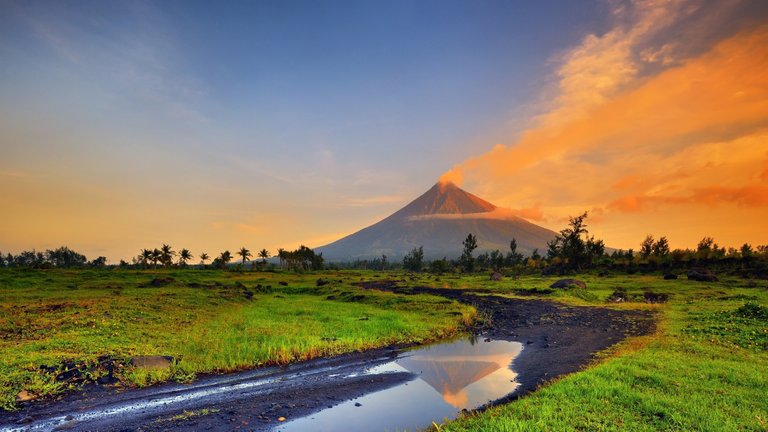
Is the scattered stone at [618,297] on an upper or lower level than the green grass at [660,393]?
upper

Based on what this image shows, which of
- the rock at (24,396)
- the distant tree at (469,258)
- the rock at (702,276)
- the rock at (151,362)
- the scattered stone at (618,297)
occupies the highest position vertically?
the distant tree at (469,258)

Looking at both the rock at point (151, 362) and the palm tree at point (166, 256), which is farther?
the palm tree at point (166, 256)

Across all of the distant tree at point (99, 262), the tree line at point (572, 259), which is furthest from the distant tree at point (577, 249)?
the distant tree at point (99, 262)

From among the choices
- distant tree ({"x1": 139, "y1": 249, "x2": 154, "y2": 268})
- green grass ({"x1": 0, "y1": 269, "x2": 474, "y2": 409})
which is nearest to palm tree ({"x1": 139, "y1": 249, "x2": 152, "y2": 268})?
distant tree ({"x1": 139, "y1": 249, "x2": 154, "y2": 268})

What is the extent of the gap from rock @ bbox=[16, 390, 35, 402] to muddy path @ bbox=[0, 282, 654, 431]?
533 millimetres

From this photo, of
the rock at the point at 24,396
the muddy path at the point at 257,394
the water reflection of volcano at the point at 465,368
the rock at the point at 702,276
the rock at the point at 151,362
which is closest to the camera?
the muddy path at the point at 257,394

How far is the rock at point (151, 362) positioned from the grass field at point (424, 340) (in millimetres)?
557

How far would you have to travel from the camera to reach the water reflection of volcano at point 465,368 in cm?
1379

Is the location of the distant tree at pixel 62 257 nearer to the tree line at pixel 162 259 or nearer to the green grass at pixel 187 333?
the tree line at pixel 162 259

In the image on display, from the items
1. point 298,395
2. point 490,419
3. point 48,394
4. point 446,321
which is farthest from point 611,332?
point 48,394

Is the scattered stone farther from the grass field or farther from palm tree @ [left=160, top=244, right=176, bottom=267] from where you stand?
palm tree @ [left=160, top=244, right=176, bottom=267]

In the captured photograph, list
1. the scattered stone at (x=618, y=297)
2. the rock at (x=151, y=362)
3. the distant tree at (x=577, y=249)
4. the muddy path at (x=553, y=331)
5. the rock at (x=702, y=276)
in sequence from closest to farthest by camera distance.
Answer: the rock at (x=151, y=362)
the muddy path at (x=553, y=331)
the scattered stone at (x=618, y=297)
the rock at (x=702, y=276)
the distant tree at (x=577, y=249)

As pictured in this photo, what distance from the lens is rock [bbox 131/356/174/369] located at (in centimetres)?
1456

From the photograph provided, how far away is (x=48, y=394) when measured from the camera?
39.3ft
